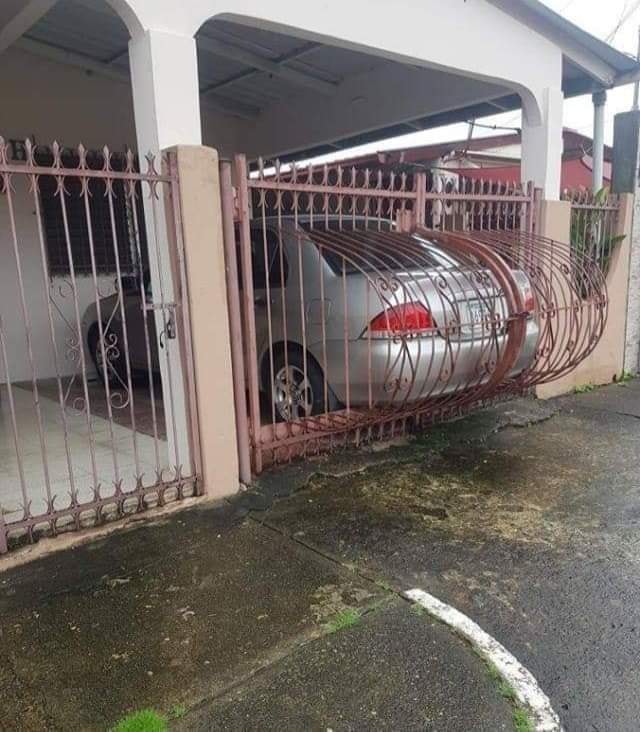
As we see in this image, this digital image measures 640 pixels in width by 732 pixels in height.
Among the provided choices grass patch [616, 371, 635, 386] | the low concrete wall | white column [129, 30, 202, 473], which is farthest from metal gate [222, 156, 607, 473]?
grass patch [616, 371, 635, 386]

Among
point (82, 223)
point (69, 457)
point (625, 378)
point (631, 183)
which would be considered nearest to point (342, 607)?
point (69, 457)

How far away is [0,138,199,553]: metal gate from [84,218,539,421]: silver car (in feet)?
2.79

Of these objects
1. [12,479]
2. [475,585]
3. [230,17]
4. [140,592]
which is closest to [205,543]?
[140,592]

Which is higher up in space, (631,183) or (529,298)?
(631,183)

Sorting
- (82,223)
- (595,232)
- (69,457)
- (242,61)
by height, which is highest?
(242,61)

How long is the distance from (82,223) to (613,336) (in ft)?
22.2

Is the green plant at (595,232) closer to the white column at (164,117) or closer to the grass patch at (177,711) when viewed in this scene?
the white column at (164,117)

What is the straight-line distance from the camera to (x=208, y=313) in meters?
3.85

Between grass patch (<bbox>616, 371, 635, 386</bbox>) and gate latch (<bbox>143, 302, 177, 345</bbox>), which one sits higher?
gate latch (<bbox>143, 302, 177, 345</bbox>)

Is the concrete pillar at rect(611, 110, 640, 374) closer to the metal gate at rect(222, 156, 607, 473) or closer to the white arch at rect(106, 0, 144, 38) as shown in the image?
the metal gate at rect(222, 156, 607, 473)

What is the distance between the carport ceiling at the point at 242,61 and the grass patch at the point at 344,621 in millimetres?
5267

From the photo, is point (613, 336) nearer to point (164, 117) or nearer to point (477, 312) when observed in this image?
point (477, 312)

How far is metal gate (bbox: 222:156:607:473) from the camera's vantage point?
421cm

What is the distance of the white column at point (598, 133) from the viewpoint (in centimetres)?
725
